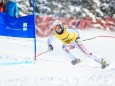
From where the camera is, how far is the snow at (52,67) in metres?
5.39

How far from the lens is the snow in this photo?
17.7ft

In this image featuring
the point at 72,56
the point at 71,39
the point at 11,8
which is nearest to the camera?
the point at 71,39

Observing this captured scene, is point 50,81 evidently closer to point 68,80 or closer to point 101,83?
point 68,80

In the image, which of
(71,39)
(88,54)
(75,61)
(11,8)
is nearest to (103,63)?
(88,54)

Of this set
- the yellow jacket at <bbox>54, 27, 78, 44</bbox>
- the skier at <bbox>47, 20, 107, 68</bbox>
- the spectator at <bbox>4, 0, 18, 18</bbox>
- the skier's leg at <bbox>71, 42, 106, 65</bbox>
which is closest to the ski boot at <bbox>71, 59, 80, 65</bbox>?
the skier at <bbox>47, 20, 107, 68</bbox>

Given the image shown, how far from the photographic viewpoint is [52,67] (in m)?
5.93

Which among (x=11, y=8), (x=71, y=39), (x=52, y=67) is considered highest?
(x=11, y=8)

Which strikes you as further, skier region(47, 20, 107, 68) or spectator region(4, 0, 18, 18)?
spectator region(4, 0, 18, 18)

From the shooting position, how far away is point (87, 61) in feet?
19.6

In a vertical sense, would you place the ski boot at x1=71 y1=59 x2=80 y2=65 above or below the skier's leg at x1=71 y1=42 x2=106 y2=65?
below

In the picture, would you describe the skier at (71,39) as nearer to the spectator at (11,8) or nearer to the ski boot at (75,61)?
the ski boot at (75,61)

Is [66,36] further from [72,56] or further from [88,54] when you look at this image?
[88,54]

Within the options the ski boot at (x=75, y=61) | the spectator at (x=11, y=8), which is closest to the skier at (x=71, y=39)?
the ski boot at (x=75, y=61)

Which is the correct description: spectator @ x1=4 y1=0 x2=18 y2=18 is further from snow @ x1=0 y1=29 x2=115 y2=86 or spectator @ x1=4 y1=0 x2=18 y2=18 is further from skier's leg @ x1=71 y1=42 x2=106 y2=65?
skier's leg @ x1=71 y1=42 x2=106 y2=65
